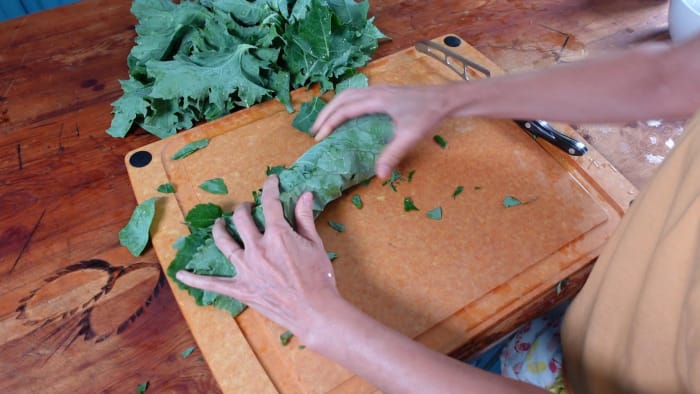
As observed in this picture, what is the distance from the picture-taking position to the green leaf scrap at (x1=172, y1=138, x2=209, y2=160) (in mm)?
1491

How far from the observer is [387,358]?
0.92 m

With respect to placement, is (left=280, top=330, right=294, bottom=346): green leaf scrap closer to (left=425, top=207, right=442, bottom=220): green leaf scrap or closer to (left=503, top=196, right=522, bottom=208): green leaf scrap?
(left=425, top=207, right=442, bottom=220): green leaf scrap

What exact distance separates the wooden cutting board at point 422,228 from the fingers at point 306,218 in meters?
0.15

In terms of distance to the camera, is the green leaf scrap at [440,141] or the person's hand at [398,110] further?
the green leaf scrap at [440,141]

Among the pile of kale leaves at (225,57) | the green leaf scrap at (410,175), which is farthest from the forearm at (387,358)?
the pile of kale leaves at (225,57)

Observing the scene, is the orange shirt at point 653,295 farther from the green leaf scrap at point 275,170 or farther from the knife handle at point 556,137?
the green leaf scrap at point 275,170

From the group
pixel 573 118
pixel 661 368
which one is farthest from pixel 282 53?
pixel 661 368

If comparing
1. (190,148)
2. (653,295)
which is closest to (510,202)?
(653,295)

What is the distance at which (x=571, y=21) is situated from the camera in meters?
2.03

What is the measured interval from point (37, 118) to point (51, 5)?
1.48 m

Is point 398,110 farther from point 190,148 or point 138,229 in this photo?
point 138,229

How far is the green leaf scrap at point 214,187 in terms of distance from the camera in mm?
1425

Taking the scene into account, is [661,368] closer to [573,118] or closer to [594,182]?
[573,118]

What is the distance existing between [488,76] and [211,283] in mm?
1128
